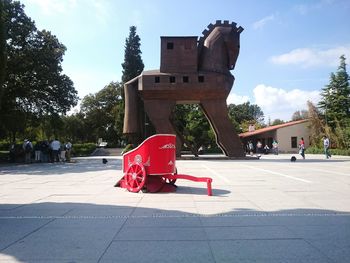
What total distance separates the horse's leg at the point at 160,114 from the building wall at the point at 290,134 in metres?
29.5

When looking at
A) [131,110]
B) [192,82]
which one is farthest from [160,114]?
[192,82]

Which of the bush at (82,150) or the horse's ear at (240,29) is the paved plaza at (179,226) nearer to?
the horse's ear at (240,29)

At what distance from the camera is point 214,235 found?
18.4ft

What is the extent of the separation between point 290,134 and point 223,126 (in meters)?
28.6

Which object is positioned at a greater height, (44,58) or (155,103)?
(44,58)

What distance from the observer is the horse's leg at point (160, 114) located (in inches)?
1089

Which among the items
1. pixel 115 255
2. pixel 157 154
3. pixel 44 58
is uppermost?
pixel 44 58

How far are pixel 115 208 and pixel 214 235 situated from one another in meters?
3.03

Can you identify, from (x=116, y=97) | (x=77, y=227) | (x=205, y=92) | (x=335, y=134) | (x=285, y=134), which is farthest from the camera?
(x=116, y=97)

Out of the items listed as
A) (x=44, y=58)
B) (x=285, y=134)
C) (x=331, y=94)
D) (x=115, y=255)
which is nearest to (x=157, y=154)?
(x=115, y=255)

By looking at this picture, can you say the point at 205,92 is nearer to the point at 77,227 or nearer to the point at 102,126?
the point at 77,227

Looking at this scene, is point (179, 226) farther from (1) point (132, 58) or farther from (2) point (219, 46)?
(1) point (132, 58)

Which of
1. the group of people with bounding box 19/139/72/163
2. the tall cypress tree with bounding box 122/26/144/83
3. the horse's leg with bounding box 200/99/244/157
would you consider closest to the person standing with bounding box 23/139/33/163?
the group of people with bounding box 19/139/72/163

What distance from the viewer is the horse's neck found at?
27.7m
